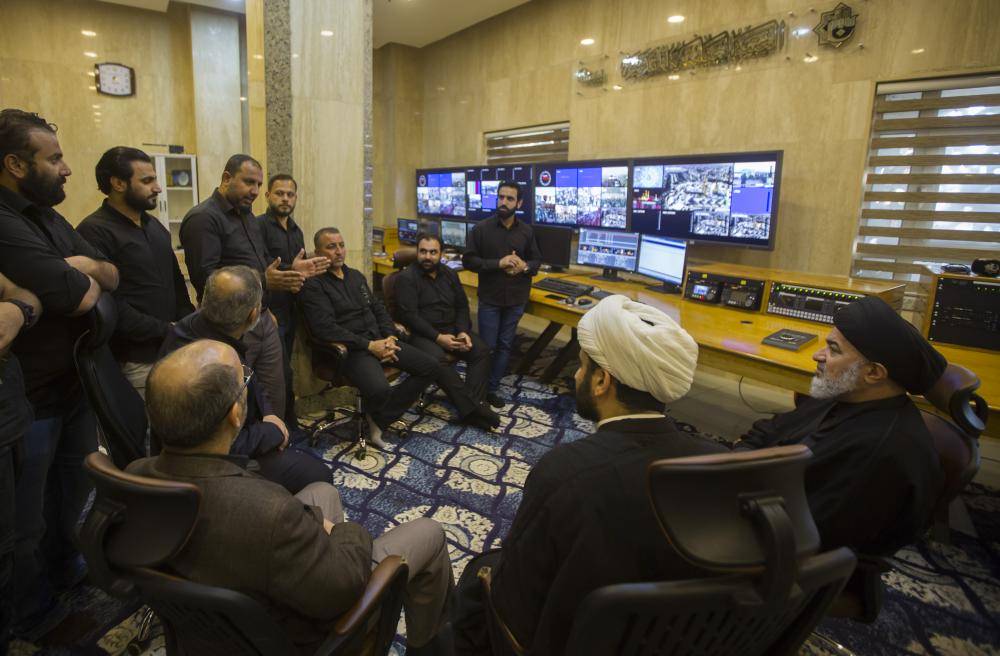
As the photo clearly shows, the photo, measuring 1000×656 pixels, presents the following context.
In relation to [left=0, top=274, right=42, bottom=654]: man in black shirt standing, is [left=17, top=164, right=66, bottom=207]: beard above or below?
above

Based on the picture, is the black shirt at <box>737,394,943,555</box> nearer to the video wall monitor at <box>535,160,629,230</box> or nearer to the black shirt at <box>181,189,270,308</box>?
the black shirt at <box>181,189,270,308</box>

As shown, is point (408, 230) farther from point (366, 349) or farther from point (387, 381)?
point (387, 381)

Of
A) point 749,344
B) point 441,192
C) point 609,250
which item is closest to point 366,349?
point 749,344

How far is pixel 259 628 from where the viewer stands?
37.3 inches

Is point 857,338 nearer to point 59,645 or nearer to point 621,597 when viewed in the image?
point 621,597

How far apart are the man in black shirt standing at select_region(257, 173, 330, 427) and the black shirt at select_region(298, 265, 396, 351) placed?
136 mm

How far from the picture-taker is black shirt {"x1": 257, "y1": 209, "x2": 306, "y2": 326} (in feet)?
10.8

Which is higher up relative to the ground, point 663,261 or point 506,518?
point 663,261

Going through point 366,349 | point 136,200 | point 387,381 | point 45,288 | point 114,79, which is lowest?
point 387,381

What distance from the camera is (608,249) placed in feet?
15.5

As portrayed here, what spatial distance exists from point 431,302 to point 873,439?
9.37ft

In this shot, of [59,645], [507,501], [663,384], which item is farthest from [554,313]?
[59,645]

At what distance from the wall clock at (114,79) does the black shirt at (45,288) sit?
22.0 ft

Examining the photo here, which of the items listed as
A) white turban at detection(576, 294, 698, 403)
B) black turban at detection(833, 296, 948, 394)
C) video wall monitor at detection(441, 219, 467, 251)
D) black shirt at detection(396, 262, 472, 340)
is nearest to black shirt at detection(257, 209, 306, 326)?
black shirt at detection(396, 262, 472, 340)
